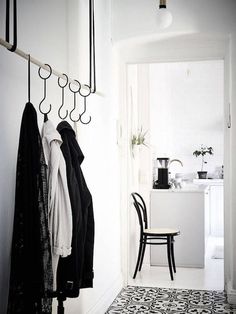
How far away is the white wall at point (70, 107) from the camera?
2.56 meters

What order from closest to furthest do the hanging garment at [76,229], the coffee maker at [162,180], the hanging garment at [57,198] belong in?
Answer: 1. the hanging garment at [57,198]
2. the hanging garment at [76,229]
3. the coffee maker at [162,180]

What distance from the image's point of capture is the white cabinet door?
838cm

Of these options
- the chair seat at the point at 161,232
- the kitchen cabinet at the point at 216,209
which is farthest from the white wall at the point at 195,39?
the kitchen cabinet at the point at 216,209

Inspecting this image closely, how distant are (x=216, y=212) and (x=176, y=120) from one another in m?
1.85

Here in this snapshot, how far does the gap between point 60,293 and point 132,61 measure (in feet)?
10.4

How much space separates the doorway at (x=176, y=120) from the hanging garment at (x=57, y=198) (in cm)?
290

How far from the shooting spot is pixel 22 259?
2137 mm

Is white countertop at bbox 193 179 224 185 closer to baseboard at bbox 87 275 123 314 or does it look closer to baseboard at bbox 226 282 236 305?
baseboard at bbox 87 275 123 314

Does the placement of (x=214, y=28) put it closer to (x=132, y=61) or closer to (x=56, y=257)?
(x=132, y=61)

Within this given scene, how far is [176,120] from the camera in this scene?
9133mm

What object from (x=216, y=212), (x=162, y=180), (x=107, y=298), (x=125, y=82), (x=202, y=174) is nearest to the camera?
(x=107, y=298)

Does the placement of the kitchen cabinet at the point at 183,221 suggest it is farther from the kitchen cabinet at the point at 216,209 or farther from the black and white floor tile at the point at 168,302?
the kitchen cabinet at the point at 216,209

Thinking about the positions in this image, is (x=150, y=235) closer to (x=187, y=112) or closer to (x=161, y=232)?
(x=161, y=232)

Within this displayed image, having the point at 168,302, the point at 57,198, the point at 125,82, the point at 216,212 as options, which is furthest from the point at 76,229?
the point at 216,212
